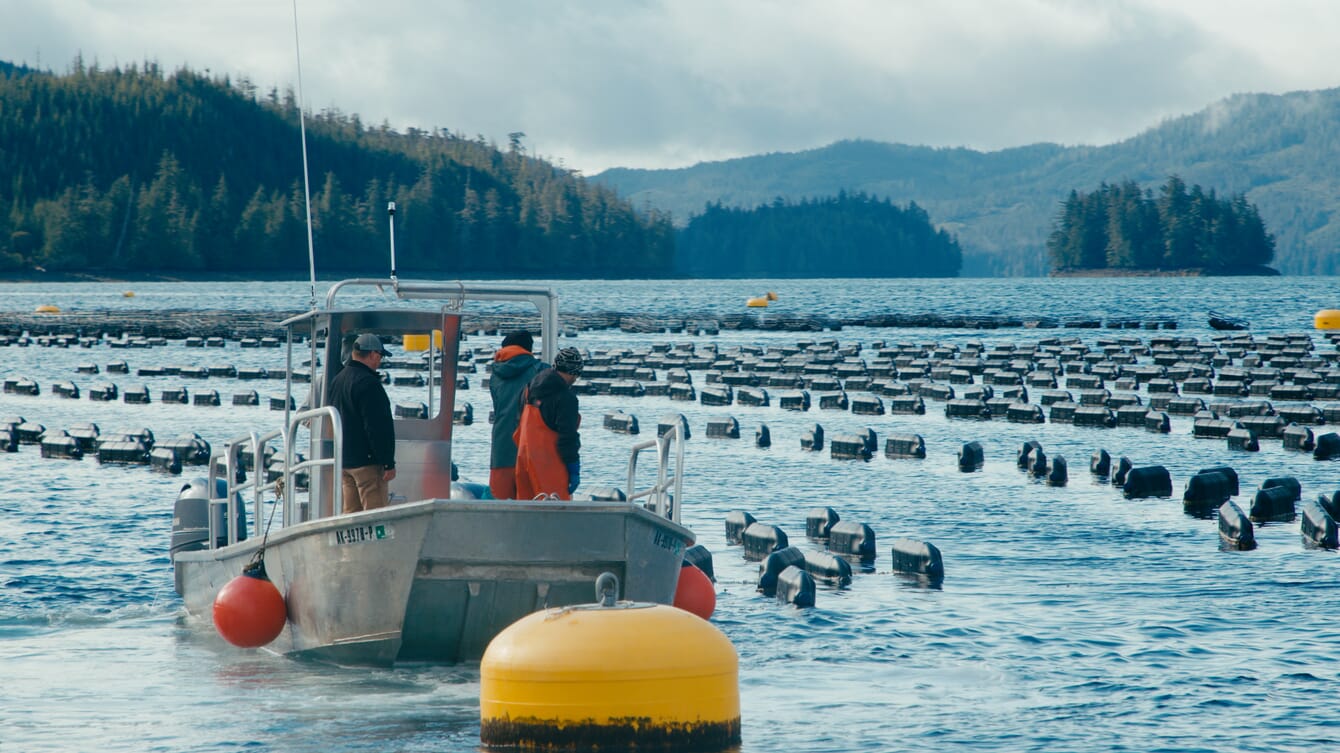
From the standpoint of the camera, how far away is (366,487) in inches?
480

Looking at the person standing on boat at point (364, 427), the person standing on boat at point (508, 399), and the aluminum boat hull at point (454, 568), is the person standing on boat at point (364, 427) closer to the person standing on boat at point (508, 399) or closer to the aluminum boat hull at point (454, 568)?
the aluminum boat hull at point (454, 568)

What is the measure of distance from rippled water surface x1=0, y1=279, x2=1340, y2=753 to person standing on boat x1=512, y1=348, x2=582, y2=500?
1.62 m

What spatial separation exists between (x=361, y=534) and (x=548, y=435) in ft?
5.59

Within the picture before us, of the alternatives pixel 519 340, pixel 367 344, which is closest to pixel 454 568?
pixel 367 344

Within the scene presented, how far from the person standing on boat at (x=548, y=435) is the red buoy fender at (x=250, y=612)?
7.18 ft

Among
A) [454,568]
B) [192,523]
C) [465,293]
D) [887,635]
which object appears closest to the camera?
[454,568]

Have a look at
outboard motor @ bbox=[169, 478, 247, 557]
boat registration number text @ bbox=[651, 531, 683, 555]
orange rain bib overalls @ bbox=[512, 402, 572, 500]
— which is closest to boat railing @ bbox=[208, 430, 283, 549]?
outboard motor @ bbox=[169, 478, 247, 557]

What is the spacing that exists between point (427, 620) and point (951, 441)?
22360 mm

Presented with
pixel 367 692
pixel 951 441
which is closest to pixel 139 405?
pixel 951 441

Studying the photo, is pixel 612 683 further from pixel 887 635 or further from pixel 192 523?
pixel 192 523

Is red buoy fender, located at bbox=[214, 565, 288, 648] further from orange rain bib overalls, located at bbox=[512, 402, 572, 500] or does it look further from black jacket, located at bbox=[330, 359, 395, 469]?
orange rain bib overalls, located at bbox=[512, 402, 572, 500]

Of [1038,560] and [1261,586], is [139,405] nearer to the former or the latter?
[1038,560]

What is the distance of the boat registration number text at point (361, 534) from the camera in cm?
1128

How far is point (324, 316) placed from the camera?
41.7 ft
